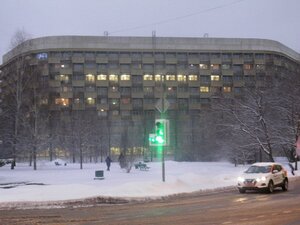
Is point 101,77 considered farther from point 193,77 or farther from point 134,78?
point 193,77

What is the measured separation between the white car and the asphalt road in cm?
320

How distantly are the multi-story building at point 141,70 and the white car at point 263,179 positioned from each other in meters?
95.4

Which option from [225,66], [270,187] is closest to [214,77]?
[225,66]

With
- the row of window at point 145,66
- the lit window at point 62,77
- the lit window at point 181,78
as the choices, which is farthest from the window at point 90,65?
the lit window at point 181,78

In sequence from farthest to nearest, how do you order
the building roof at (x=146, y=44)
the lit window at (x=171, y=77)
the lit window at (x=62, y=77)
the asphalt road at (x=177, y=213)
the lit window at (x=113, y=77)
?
the lit window at (x=171, y=77), the lit window at (x=113, y=77), the lit window at (x=62, y=77), the building roof at (x=146, y=44), the asphalt road at (x=177, y=213)

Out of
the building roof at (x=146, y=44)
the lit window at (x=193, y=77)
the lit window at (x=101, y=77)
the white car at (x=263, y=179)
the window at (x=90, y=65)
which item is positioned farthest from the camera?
the lit window at (x=193, y=77)

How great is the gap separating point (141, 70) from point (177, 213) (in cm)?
11691

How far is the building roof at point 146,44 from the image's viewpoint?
5108 inches

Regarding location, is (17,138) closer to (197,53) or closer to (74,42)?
(74,42)

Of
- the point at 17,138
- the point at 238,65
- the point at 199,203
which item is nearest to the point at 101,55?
the point at 238,65

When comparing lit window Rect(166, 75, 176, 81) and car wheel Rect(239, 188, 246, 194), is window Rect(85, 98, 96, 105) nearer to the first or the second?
lit window Rect(166, 75, 176, 81)

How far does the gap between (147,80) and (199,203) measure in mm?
113805

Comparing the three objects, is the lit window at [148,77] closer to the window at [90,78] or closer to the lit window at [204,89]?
the window at [90,78]

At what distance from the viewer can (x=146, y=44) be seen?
132875 millimetres
